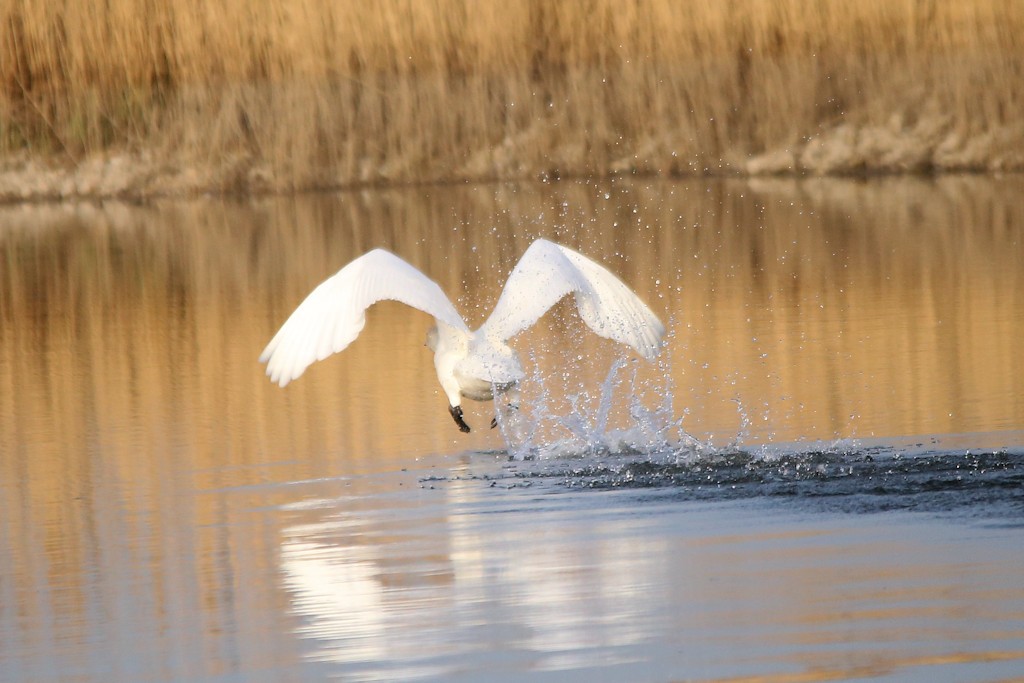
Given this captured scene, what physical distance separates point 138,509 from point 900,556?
3.17 m

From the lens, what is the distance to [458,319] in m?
8.44

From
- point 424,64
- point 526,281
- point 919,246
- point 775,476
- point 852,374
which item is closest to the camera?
point 775,476

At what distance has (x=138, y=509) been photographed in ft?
25.7

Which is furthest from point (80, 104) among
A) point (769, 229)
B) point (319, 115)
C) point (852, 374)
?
point (852, 374)

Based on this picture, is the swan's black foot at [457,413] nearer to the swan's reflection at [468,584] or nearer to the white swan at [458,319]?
the white swan at [458,319]

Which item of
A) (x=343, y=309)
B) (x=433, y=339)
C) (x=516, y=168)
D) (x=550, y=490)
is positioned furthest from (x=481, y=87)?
(x=550, y=490)

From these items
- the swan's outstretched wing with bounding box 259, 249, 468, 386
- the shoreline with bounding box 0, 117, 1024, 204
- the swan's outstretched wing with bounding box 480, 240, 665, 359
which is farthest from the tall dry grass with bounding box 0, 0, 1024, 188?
the swan's outstretched wing with bounding box 259, 249, 468, 386

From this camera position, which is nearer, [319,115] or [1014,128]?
[1014,128]

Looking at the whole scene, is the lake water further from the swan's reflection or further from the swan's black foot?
the swan's black foot

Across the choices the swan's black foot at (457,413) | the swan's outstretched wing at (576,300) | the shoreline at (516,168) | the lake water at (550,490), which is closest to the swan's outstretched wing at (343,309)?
the swan's outstretched wing at (576,300)

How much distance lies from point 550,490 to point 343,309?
1.28 metres

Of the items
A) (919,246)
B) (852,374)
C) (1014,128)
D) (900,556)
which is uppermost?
(1014,128)

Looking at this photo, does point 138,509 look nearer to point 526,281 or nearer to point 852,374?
point 526,281

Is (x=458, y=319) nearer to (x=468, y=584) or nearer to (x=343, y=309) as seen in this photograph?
(x=343, y=309)
